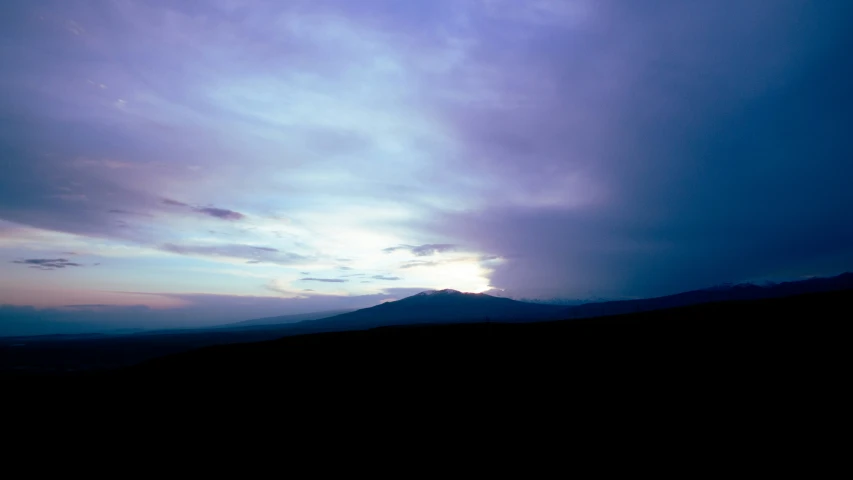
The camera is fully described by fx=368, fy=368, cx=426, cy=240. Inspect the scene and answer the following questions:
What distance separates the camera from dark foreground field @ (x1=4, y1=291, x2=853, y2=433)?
13.3 m

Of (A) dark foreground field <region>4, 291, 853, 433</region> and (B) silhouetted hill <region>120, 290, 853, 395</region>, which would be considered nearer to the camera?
(A) dark foreground field <region>4, 291, 853, 433</region>

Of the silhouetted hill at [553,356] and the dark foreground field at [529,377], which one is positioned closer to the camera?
the dark foreground field at [529,377]

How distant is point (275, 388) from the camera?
19953 millimetres

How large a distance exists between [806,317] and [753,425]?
15.2 metres

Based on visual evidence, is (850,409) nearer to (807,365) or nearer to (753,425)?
(753,425)

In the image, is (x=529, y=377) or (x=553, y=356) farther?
(x=553, y=356)

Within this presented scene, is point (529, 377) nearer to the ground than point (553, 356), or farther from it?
nearer to the ground

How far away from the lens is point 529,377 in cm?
1745

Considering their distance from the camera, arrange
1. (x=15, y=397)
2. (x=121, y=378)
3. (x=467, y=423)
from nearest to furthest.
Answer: (x=467, y=423) < (x=15, y=397) < (x=121, y=378)

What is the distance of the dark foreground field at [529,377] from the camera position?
43.5 ft

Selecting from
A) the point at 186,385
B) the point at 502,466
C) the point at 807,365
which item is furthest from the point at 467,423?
the point at 186,385

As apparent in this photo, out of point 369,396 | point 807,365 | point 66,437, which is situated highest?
point 807,365

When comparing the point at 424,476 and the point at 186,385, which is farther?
the point at 186,385

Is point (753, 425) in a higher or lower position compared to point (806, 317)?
lower
